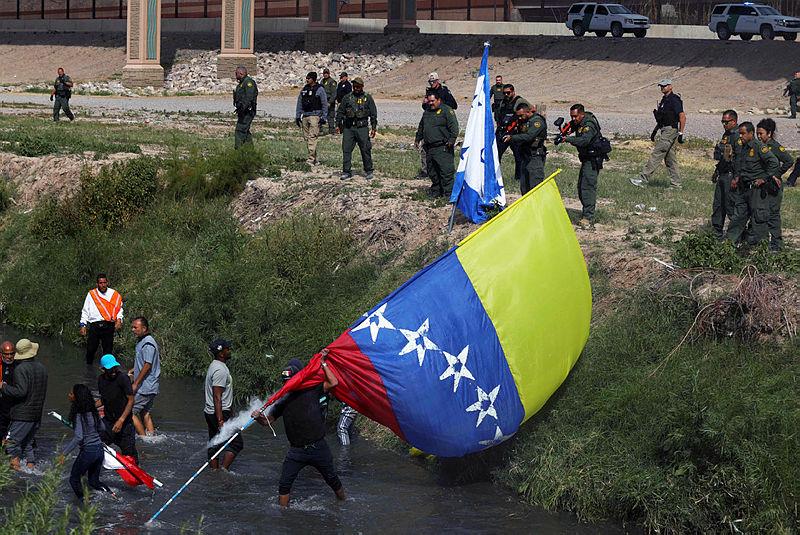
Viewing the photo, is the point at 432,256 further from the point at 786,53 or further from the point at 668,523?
the point at 786,53

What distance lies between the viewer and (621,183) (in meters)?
21.0

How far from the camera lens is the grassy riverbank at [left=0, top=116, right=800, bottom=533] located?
37.2 feet

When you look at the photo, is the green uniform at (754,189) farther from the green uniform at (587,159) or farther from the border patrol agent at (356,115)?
the border patrol agent at (356,115)

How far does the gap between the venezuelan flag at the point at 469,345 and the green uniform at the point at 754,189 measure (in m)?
3.25

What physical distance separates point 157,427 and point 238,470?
88.6 inches

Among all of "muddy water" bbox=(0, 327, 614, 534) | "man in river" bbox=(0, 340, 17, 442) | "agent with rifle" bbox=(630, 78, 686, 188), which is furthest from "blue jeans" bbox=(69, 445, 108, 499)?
"agent with rifle" bbox=(630, 78, 686, 188)

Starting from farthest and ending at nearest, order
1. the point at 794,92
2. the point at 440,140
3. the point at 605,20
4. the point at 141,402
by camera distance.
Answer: the point at 605,20
the point at 794,92
the point at 440,140
the point at 141,402

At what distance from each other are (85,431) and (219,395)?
1600 mm

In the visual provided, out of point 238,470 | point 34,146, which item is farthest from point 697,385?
point 34,146

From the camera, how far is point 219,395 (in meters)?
12.4

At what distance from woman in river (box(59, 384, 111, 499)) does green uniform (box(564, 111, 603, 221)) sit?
7554mm

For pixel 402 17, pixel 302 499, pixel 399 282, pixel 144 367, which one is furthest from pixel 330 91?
pixel 402 17

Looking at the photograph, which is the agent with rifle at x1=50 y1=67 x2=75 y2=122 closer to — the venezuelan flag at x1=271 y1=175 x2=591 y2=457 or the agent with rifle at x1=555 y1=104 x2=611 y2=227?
the agent with rifle at x1=555 y1=104 x2=611 y2=227

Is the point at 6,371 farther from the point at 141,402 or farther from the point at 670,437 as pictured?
the point at 670,437
